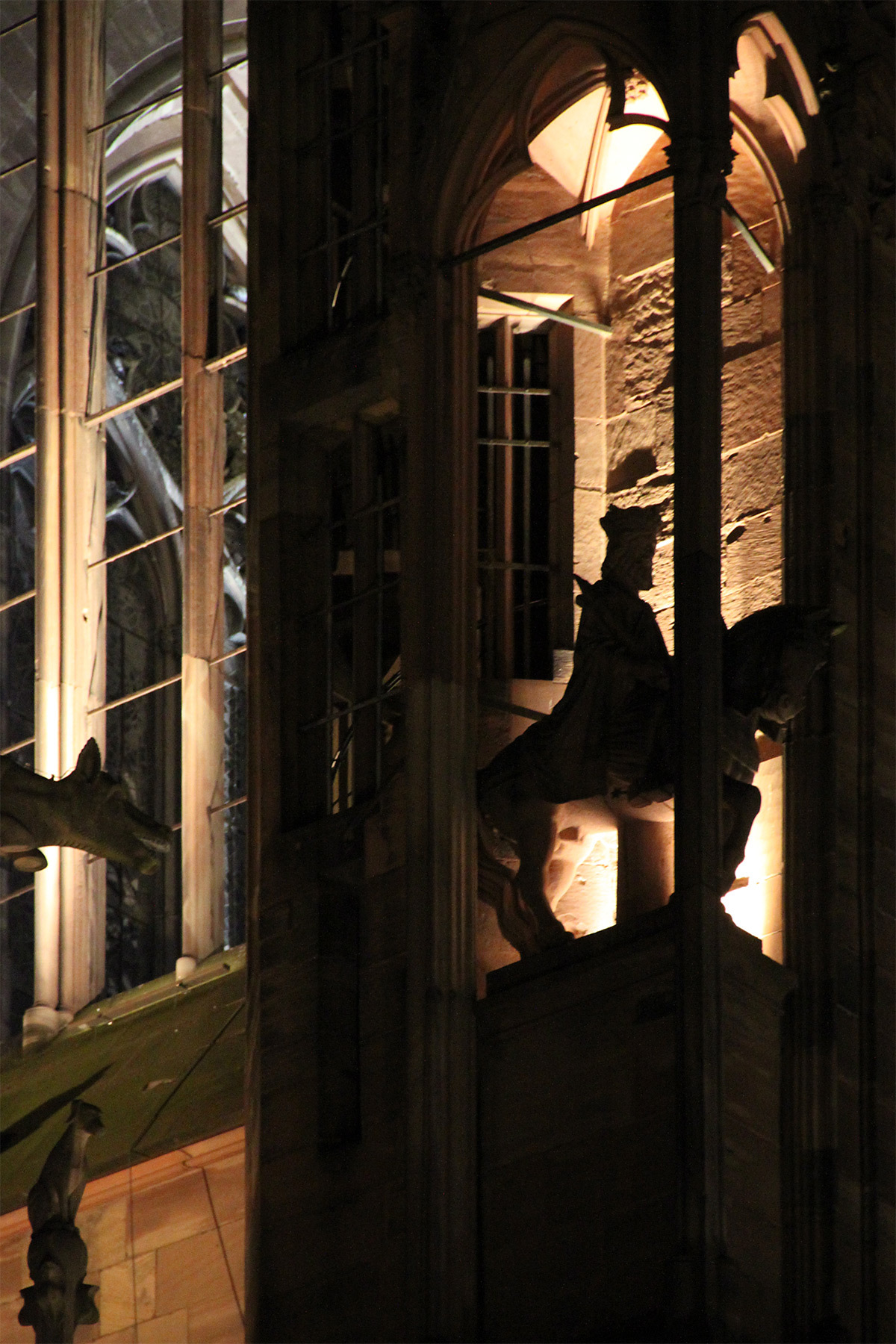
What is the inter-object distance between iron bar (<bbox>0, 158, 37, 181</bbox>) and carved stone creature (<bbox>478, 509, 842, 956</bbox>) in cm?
696

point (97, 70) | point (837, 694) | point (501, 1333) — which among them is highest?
point (97, 70)

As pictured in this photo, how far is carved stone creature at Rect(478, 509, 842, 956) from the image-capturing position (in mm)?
19344

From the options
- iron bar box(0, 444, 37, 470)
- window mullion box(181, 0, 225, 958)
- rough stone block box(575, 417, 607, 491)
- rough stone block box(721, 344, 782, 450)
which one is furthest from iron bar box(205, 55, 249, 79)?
rough stone block box(721, 344, 782, 450)

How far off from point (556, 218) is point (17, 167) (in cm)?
663

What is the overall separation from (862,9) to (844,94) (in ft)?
1.24

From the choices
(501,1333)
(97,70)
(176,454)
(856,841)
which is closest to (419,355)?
(856,841)

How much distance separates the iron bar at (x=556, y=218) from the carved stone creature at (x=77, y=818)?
8.09 feet

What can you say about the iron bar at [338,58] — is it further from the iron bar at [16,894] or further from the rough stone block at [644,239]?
the iron bar at [16,894]

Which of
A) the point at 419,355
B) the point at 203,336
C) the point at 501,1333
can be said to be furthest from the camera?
the point at 203,336

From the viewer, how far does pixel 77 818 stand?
66.5 feet

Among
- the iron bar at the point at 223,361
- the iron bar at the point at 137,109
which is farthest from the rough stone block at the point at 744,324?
the iron bar at the point at 137,109

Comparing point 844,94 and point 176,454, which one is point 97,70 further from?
point 844,94

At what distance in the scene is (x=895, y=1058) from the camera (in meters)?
19.5

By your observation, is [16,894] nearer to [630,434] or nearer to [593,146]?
[630,434]
